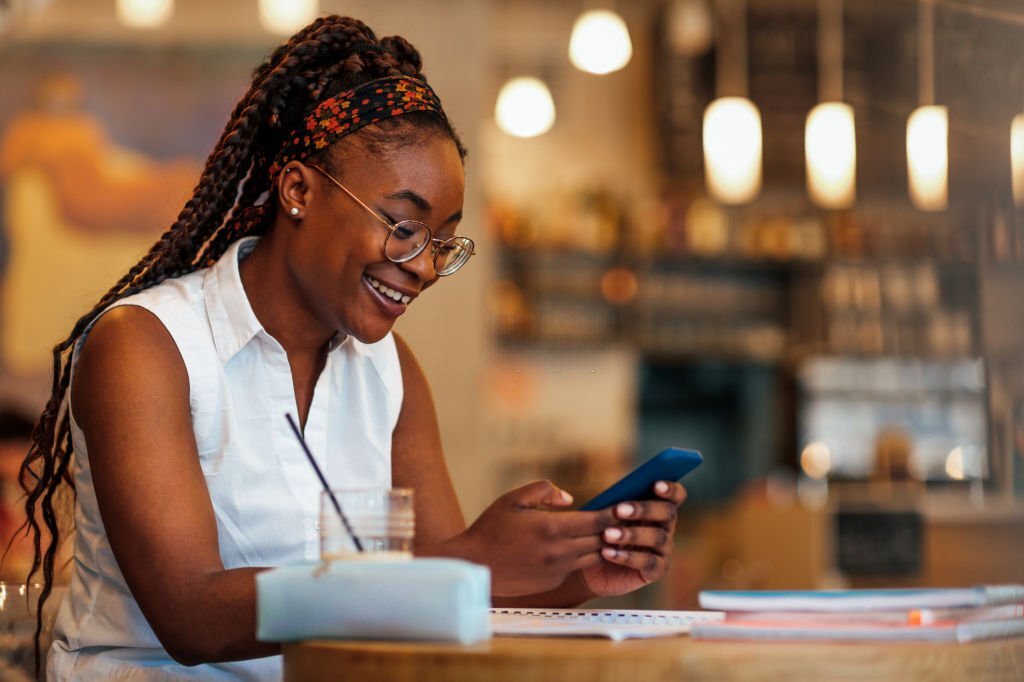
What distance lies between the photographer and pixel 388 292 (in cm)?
148

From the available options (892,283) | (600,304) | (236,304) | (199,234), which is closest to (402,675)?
(236,304)

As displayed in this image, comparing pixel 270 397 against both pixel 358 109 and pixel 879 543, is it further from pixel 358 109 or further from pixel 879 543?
pixel 879 543

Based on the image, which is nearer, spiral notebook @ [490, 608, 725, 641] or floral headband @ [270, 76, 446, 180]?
spiral notebook @ [490, 608, 725, 641]

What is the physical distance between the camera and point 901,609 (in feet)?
3.88

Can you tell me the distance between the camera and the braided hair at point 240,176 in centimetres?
158

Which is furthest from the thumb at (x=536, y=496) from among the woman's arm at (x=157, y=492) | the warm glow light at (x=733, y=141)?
the warm glow light at (x=733, y=141)

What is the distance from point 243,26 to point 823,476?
4.25 m

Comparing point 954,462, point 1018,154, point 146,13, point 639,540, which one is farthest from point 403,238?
point 954,462

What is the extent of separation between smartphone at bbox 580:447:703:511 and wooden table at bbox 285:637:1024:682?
25cm

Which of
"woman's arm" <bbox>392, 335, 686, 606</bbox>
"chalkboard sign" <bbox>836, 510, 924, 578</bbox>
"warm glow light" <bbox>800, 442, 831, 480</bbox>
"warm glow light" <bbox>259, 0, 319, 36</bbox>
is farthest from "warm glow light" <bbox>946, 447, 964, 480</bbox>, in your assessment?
"woman's arm" <bbox>392, 335, 686, 606</bbox>

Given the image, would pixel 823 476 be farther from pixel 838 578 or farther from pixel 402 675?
pixel 402 675

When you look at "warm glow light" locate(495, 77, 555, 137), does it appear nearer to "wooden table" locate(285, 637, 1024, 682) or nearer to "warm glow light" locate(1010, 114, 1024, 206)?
"warm glow light" locate(1010, 114, 1024, 206)

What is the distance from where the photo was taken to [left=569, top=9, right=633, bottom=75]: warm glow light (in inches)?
236

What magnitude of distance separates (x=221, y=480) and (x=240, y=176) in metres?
0.41
